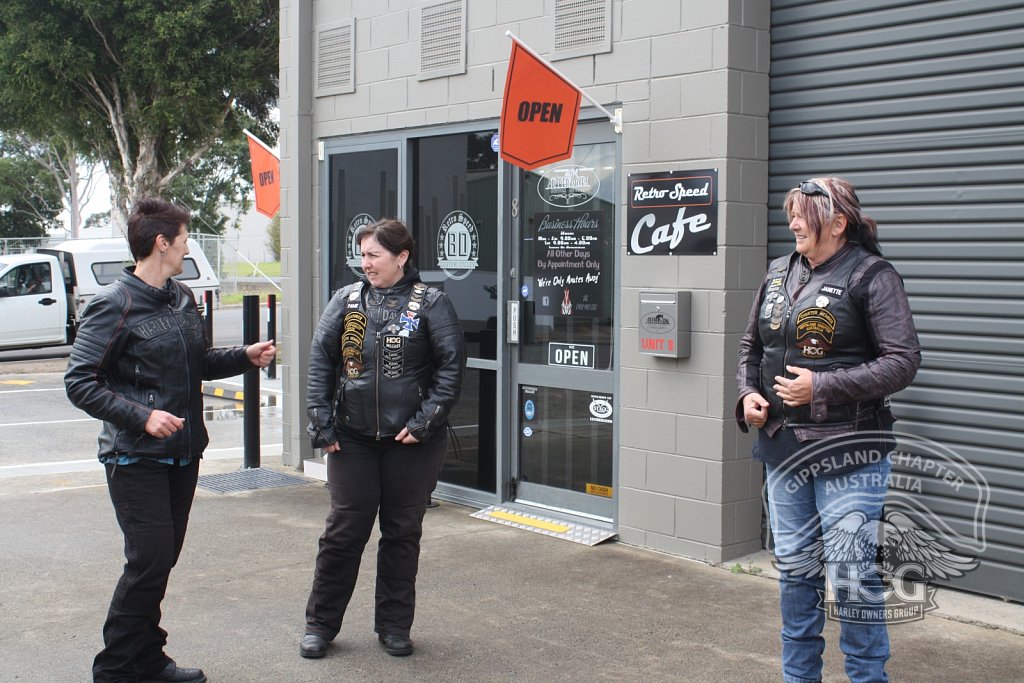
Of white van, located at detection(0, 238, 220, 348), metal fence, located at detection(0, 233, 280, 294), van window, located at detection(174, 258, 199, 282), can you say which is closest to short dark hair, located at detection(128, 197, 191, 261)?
white van, located at detection(0, 238, 220, 348)

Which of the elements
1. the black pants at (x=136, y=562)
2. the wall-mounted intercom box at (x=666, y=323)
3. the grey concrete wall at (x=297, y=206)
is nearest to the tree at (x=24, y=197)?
the grey concrete wall at (x=297, y=206)

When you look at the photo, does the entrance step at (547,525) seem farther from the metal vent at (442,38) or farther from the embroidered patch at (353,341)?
the metal vent at (442,38)

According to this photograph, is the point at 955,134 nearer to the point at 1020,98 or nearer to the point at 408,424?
the point at 1020,98

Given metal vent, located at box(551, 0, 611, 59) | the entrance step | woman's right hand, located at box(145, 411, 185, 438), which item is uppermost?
metal vent, located at box(551, 0, 611, 59)

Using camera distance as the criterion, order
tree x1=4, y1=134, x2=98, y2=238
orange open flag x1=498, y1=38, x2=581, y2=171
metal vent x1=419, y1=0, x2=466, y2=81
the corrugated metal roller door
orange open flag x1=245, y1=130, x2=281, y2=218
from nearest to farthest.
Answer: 1. the corrugated metal roller door
2. orange open flag x1=498, y1=38, x2=581, y2=171
3. metal vent x1=419, y1=0, x2=466, y2=81
4. orange open flag x1=245, y1=130, x2=281, y2=218
5. tree x1=4, y1=134, x2=98, y2=238

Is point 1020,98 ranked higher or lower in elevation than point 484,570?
higher

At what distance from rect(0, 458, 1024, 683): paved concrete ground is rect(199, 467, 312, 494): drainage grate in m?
1.13

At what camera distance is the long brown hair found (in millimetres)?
3787

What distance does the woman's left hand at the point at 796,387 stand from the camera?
146 inches

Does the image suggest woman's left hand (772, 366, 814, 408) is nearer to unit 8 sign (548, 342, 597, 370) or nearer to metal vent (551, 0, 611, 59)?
unit 8 sign (548, 342, 597, 370)

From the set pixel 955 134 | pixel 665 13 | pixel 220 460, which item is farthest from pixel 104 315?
pixel 220 460

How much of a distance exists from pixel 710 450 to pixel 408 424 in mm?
2132

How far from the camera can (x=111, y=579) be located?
19.1ft

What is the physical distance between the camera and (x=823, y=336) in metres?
3.76
